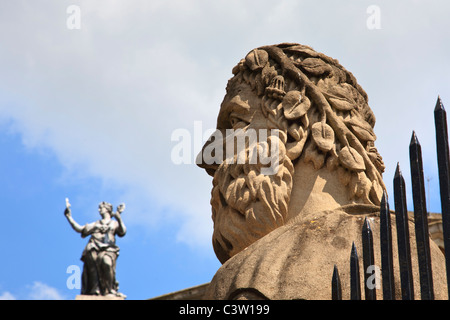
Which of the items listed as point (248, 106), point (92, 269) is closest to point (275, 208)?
point (248, 106)

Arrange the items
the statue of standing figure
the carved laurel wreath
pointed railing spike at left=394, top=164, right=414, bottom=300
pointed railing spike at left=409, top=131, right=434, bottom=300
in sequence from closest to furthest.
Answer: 1. pointed railing spike at left=409, top=131, right=434, bottom=300
2. pointed railing spike at left=394, top=164, right=414, bottom=300
3. the carved laurel wreath
4. the statue of standing figure

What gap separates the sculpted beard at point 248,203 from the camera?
27.2ft

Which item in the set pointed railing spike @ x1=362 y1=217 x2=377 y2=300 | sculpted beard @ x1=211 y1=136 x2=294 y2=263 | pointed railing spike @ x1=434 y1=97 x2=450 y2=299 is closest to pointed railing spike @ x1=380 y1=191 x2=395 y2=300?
pointed railing spike @ x1=362 y1=217 x2=377 y2=300

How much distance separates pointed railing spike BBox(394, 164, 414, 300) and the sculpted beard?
2.54 metres

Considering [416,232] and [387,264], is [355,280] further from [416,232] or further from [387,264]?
[416,232]

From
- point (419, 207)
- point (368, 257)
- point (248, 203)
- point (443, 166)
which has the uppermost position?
point (248, 203)

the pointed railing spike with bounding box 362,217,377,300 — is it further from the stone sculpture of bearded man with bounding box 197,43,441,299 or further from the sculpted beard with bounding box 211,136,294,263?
the sculpted beard with bounding box 211,136,294,263

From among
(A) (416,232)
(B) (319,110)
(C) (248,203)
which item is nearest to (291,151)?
(B) (319,110)

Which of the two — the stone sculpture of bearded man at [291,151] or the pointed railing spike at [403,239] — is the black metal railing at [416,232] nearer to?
the pointed railing spike at [403,239]

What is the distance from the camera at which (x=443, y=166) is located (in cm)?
544

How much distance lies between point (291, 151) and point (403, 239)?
297cm

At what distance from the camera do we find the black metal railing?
5410 millimetres

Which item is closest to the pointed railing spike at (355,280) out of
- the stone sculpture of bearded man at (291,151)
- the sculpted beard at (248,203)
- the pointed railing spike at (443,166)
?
the pointed railing spike at (443,166)

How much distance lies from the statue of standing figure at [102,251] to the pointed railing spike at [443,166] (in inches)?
720
